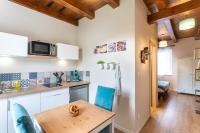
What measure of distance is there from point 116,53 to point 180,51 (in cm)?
535

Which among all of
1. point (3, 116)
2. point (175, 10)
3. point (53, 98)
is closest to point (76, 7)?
point (53, 98)

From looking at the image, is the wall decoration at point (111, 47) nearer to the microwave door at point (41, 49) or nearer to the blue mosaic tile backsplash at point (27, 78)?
the blue mosaic tile backsplash at point (27, 78)

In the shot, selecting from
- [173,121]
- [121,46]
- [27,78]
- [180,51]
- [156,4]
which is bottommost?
[173,121]

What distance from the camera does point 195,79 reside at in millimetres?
5340

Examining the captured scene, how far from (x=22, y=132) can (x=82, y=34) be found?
304 cm

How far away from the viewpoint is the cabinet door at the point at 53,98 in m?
2.29

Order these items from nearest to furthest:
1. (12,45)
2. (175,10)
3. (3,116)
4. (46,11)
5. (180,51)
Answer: (3,116) → (12,45) → (175,10) → (46,11) → (180,51)

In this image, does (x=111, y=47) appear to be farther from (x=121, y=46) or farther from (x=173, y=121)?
(x=173, y=121)

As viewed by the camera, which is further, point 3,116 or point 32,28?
point 32,28

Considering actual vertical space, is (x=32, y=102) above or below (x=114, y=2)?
below

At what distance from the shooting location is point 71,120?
1.35 meters

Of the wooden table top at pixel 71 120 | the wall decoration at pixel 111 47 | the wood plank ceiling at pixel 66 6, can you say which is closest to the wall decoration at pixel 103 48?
the wall decoration at pixel 111 47

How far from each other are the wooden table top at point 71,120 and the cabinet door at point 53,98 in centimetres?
82

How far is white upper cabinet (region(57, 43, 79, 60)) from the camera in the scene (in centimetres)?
283
